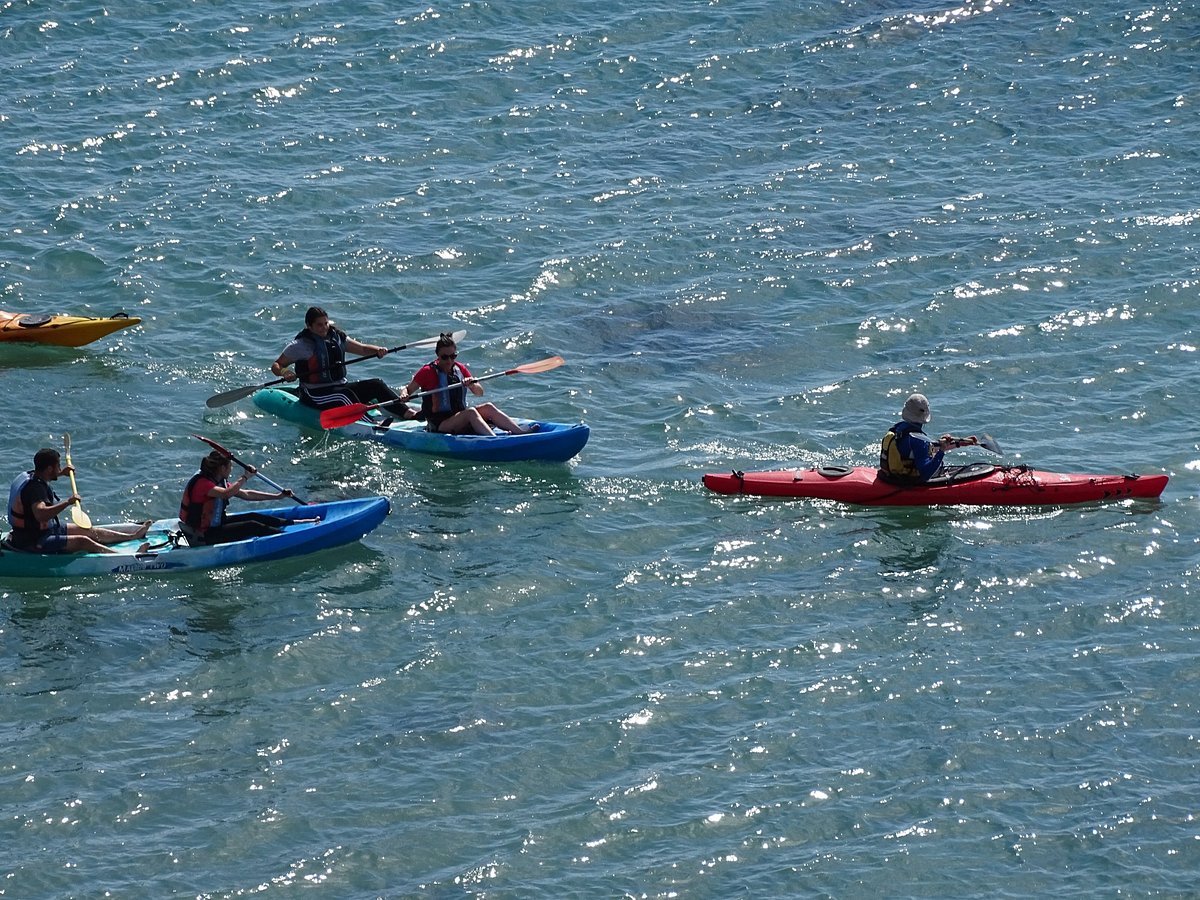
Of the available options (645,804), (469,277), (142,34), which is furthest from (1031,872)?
(142,34)

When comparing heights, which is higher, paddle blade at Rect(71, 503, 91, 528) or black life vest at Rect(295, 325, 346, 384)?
black life vest at Rect(295, 325, 346, 384)

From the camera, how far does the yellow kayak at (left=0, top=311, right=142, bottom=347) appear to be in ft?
64.2

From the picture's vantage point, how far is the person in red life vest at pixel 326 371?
60.4ft

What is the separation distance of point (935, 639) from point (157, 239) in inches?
482

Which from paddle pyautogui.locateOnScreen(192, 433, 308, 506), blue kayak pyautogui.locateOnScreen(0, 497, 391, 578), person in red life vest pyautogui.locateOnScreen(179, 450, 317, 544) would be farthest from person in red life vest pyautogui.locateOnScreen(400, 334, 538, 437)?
person in red life vest pyautogui.locateOnScreen(179, 450, 317, 544)

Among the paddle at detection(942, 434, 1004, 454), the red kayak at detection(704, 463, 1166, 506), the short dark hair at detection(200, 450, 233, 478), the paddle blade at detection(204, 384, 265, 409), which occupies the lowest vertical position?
the red kayak at detection(704, 463, 1166, 506)

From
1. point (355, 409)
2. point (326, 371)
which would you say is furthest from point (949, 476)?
point (326, 371)

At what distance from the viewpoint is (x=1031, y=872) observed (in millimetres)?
11875

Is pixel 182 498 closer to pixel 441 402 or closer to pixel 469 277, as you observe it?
pixel 441 402

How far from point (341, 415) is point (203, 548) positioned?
2843 mm

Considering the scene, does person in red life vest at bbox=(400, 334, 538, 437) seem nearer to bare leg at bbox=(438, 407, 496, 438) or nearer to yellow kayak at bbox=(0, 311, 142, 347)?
bare leg at bbox=(438, 407, 496, 438)

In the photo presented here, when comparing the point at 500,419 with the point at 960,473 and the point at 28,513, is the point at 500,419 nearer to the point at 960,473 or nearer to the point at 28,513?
the point at 960,473

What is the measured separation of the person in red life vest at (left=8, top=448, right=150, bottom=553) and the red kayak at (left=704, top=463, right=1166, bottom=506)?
5.93 m

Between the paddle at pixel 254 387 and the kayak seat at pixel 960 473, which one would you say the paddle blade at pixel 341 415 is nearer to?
the paddle at pixel 254 387
